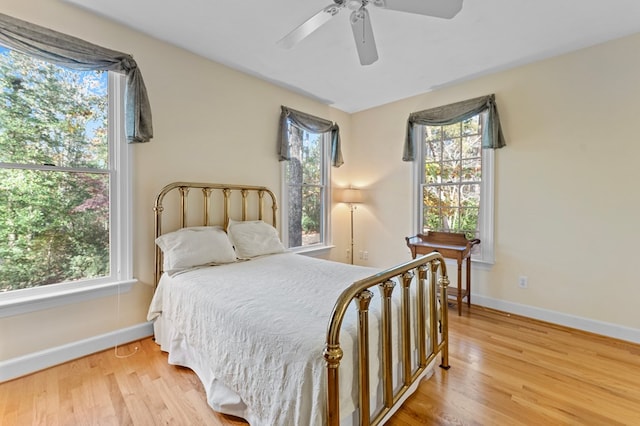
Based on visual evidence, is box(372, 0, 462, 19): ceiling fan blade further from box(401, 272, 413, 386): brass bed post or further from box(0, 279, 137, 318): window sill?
box(0, 279, 137, 318): window sill

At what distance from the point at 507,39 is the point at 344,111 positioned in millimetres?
2400

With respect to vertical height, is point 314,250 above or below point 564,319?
above

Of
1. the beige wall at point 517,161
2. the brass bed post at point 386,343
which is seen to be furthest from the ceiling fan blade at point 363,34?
the brass bed post at point 386,343

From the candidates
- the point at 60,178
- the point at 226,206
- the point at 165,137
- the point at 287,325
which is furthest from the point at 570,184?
the point at 60,178

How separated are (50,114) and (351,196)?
3.35 metres

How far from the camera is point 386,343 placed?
1.38 m

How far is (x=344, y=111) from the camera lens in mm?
4527

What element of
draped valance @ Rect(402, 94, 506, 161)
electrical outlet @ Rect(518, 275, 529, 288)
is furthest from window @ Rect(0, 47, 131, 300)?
electrical outlet @ Rect(518, 275, 529, 288)

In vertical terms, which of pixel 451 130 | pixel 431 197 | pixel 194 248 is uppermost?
pixel 451 130

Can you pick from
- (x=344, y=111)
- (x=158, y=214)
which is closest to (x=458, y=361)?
(x=158, y=214)

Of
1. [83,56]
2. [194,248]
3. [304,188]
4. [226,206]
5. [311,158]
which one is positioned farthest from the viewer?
[311,158]

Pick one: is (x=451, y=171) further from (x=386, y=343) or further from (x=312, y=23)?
(x=386, y=343)

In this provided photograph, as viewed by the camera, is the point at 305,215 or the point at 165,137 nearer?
the point at 165,137

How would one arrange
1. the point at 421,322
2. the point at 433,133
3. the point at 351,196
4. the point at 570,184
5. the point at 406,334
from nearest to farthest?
the point at 406,334 < the point at 421,322 < the point at 570,184 < the point at 433,133 < the point at 351,196
